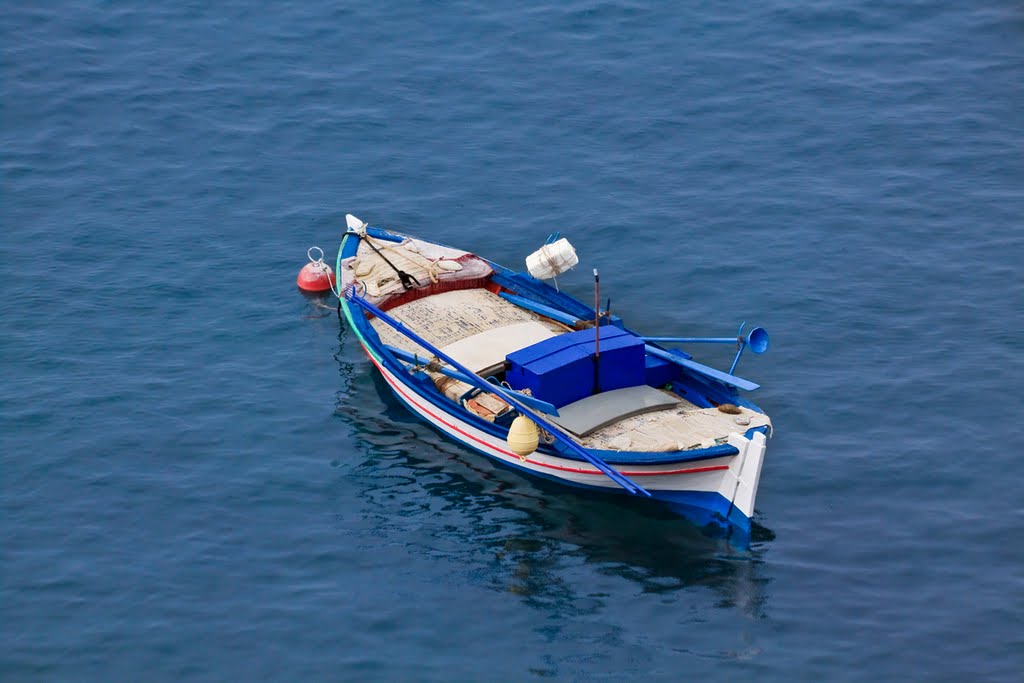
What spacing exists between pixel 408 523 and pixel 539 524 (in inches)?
139

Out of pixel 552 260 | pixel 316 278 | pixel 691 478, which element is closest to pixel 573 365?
pixel 691 478

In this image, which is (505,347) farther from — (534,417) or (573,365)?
(534,417)

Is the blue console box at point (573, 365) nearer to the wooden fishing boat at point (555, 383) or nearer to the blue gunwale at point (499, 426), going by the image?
the wooden fishing boat at point (555, 383)

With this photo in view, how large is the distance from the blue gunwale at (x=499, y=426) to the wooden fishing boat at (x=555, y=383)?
0.14 ft

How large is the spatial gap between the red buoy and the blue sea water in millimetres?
580

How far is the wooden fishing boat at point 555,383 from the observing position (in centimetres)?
3653

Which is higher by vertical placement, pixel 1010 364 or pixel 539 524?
pixel 1010 364

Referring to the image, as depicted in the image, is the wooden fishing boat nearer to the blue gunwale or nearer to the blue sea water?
the blue gunwale

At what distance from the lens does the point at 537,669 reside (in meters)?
32.2

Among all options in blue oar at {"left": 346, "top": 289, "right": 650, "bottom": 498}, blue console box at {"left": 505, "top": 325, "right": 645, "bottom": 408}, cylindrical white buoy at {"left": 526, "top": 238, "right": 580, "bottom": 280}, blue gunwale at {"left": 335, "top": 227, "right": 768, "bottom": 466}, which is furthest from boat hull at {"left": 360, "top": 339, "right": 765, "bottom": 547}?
cylindrical white buoy at {"left": 526, "top": 238, "right": 580, "bottom": 280}

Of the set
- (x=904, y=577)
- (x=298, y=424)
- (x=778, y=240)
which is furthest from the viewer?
(x=778, y=240)

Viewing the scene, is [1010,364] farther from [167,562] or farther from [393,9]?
[393,9]

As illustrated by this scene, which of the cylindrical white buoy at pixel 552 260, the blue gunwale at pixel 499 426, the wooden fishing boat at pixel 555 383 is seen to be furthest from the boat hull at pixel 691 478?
the cylindrical white buoy at pixel 552 260

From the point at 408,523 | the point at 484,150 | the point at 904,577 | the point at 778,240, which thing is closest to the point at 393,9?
the point at 484,150
